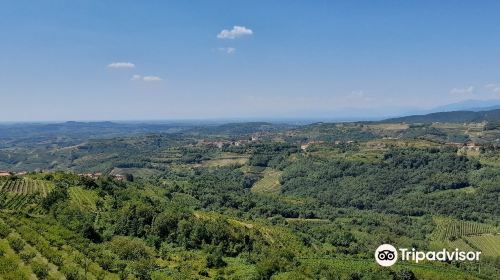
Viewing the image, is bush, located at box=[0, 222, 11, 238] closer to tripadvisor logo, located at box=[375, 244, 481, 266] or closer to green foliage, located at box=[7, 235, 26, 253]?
green foliage, located at box=[7, 235, 26, 253]

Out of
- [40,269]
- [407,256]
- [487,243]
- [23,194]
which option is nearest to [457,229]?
[487,243]

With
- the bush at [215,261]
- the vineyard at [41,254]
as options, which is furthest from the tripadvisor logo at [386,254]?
the vineyard at [41,254]

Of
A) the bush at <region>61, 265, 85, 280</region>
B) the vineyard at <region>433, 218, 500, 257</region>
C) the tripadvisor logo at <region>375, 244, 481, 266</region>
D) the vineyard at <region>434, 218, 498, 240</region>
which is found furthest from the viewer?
the vineyard at <region>434, 218, 498, 240</region>

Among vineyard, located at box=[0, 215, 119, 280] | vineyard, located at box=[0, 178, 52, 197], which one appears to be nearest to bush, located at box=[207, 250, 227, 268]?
vineyard, located at box=[0, 215, 119, 280]

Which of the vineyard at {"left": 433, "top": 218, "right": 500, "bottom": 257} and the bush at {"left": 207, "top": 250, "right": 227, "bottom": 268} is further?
the vineyard at {"left": 433, "top": 218, "right": 500, "bottom": 257}

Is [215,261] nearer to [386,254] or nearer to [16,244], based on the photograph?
[386,254]

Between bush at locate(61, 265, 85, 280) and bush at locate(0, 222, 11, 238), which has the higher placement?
bush at locate(0, 222, 11, 238)

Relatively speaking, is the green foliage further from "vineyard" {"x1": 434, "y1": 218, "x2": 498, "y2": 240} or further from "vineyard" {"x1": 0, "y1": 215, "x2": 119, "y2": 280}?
"vineyard" {"x1": 434, "y1": 218, "x2": 498, "y2": 240}

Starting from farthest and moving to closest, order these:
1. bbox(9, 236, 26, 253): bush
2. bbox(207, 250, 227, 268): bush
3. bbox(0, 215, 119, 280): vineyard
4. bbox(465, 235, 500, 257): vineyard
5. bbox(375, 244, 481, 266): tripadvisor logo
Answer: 1. bbox(465, 235, 500, 257): vineyard
2. bbox(207, 250, 227, 268): bush
3. bbox(375, 244, 481, 266): tripadvisor logo
4. bbox(9, 236, 26, 253): bush
5. bbox(0, 215, 119, 280): vineyard

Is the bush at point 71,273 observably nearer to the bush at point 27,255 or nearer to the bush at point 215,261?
the bush at point 27,255

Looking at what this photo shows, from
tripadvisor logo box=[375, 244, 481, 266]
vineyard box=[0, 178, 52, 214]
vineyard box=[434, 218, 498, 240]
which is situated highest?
vineyard box=[0, 178, 52, 214]

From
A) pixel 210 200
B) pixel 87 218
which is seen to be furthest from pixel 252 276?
pixel 210 200
